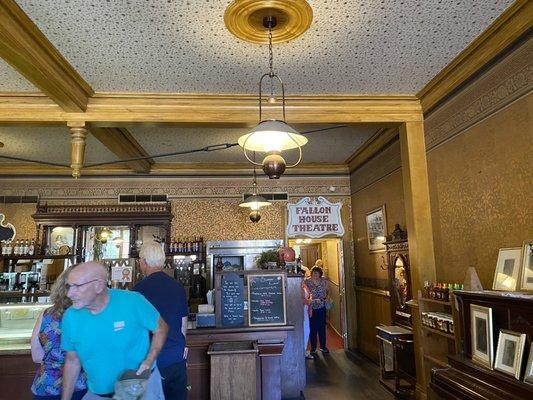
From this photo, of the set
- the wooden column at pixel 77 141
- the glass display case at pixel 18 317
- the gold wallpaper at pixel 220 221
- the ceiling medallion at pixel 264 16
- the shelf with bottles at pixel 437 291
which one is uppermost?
the ceiling medallion at pixel 264 16

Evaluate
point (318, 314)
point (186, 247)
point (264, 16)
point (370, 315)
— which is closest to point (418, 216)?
point (264, 16)

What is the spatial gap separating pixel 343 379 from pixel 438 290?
2660mm

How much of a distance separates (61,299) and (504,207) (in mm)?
3441

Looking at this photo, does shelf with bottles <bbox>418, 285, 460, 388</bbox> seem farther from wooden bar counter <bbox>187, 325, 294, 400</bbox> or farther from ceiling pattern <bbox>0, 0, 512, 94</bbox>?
ceiling pattern <bbox>0, 0, 512, 94</bbox>

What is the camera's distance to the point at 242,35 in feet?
10.5

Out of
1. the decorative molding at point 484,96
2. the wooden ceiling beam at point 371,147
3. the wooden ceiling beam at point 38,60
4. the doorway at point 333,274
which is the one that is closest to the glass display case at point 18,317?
the wooden ceiling beam at point 38,60

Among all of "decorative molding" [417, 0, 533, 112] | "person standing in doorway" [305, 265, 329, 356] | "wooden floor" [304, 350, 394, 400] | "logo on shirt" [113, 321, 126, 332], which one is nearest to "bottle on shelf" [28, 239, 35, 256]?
"person standing in doorway" [305, 265, 329, 356]

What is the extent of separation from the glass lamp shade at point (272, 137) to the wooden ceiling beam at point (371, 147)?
301 centimetres

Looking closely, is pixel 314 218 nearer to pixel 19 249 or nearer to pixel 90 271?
pixel 19 249

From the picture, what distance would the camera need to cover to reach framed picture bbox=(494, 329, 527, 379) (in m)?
2.32

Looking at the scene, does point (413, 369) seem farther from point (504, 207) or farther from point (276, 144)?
point (276, 144)

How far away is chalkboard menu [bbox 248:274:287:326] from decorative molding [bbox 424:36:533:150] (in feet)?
7.86

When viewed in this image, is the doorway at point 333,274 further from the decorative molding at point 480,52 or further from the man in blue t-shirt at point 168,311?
the man in blue t-shirt at point 168,311

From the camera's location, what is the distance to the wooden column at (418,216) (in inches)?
171
